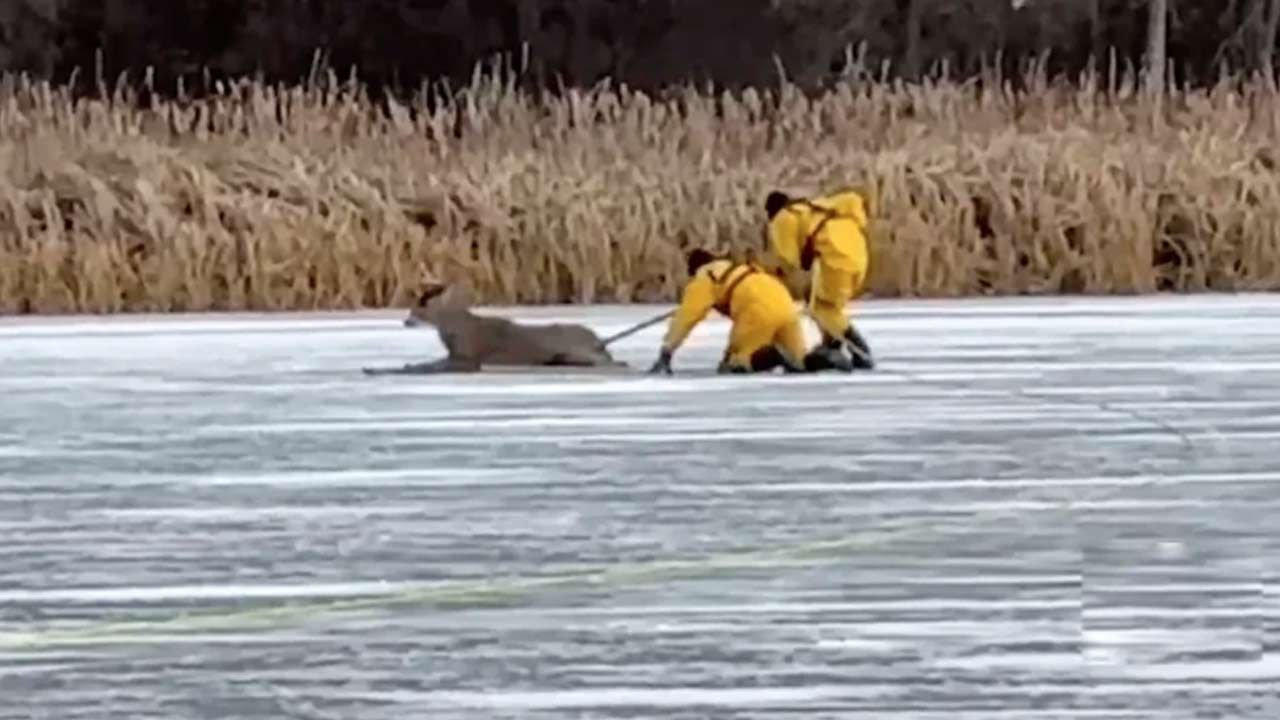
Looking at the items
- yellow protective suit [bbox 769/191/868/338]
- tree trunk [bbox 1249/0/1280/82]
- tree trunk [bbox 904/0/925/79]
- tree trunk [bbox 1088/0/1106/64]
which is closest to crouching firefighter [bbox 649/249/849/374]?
yellow protective suit [bbox 769/191/868/338]

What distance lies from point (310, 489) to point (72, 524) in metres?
0.58

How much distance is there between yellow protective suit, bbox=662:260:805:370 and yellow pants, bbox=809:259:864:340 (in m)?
0.08

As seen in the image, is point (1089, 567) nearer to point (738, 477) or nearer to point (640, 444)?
point (738, 477)

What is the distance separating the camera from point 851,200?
8367 millimetres

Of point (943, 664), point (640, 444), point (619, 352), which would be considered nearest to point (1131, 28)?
point (619, 352)

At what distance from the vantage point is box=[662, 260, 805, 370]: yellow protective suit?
25.7 feet

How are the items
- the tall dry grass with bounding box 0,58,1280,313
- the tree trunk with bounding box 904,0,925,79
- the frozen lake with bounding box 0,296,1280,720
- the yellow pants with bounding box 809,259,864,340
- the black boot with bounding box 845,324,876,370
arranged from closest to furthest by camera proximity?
the frozen lake with bounding box 0,296,1280,720
the black boot with bounding box 845,324,876,370
the yellow pants with bounding box 809,259,864,340
the tall dry grass with bounding box 0,58,1280,313
the tree trunk with bounding box 904,0,925,79

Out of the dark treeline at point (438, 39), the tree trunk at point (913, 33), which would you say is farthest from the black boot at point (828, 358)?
the tree trunk at point (913, 33)

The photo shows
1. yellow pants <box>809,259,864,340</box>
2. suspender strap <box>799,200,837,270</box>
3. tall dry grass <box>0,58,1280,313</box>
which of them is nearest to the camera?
yellow pants <box>809,259,864,340</box>

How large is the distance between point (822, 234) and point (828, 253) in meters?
0.12

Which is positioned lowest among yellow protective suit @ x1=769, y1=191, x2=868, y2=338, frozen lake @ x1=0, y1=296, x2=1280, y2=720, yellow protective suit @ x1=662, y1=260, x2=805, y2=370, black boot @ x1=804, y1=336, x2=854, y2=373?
frozen lake @ x1=0, y1=296, x2=1280, y2=720

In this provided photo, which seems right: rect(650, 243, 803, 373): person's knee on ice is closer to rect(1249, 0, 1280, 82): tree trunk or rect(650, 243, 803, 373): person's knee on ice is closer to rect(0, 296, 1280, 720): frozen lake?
rect(0, 296, 1280, 720): frozen lake

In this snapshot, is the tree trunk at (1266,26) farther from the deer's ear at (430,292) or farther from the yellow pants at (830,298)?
the yellow pants at (830,298)

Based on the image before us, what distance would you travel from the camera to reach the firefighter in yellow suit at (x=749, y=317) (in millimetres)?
7824
